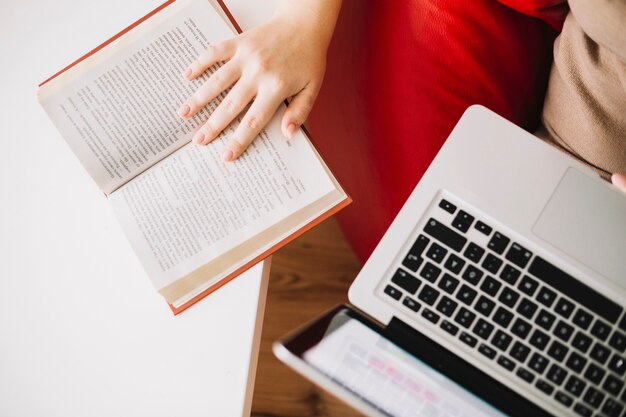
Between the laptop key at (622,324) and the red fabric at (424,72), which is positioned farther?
the red fabric at (424,72)

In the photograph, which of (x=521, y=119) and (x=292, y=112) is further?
(x=521, y=119)

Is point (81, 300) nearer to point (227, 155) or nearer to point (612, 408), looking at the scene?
point (227, 155)

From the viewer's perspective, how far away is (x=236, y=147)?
0.64 metres

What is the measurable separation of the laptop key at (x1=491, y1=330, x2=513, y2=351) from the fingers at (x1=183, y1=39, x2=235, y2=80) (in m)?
0.45

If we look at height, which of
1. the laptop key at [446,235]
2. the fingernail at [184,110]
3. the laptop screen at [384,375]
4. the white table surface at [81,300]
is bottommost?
the white table surface at [81,300]

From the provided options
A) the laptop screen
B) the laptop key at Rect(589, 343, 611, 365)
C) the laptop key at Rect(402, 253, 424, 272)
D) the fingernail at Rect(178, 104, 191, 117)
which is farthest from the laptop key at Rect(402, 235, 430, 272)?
the fingernail at Rect(178, 104, 191, 117)

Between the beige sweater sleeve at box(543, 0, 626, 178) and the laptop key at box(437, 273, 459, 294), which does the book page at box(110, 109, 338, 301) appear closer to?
the laptop key at box(437, 273, 459, 294)

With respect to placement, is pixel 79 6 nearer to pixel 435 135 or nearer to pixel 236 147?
pixel 236 147

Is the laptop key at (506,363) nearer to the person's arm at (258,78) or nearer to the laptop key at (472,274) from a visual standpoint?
the laptop key at (472,274)

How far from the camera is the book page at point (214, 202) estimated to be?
628 millimetres

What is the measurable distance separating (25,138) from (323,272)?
72 cm

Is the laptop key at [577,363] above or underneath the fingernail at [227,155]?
above

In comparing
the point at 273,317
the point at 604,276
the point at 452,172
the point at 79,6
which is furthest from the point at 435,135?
the point at 273,317

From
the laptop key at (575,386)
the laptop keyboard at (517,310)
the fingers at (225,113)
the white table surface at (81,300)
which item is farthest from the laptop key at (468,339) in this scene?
the fingers at (225,113)
